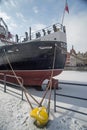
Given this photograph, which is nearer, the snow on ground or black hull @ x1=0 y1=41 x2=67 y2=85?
the snow on ground

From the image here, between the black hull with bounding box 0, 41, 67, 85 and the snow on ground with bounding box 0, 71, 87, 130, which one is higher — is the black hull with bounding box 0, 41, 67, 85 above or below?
above

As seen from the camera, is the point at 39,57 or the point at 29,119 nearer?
the point at 29,119

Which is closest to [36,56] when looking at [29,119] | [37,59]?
[37,59]

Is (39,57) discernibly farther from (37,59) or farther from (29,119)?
(29,119)

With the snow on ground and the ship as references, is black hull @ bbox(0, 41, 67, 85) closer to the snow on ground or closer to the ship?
the ship

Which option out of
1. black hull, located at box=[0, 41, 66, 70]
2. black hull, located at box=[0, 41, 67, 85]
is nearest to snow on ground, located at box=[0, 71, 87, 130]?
black hull, located at box=[0, 41, 67, 85]

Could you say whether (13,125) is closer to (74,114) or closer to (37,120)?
(37,120)

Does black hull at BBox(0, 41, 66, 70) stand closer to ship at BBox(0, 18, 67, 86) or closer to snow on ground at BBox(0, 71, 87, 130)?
ship at BBox(0, 18, 67, 86)

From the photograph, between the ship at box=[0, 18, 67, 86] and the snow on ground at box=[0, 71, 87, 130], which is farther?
the ship at box=[0, 18, 67, 86]

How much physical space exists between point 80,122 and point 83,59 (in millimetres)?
37375

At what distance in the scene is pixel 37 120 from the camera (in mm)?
3811

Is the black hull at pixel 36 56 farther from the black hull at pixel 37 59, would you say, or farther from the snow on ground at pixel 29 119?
the snow on ground at pixel 29 119

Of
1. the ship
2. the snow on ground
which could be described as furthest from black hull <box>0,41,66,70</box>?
the snow on ground

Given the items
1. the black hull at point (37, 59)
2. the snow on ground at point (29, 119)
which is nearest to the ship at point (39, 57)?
the black hull at point (37, 59)
